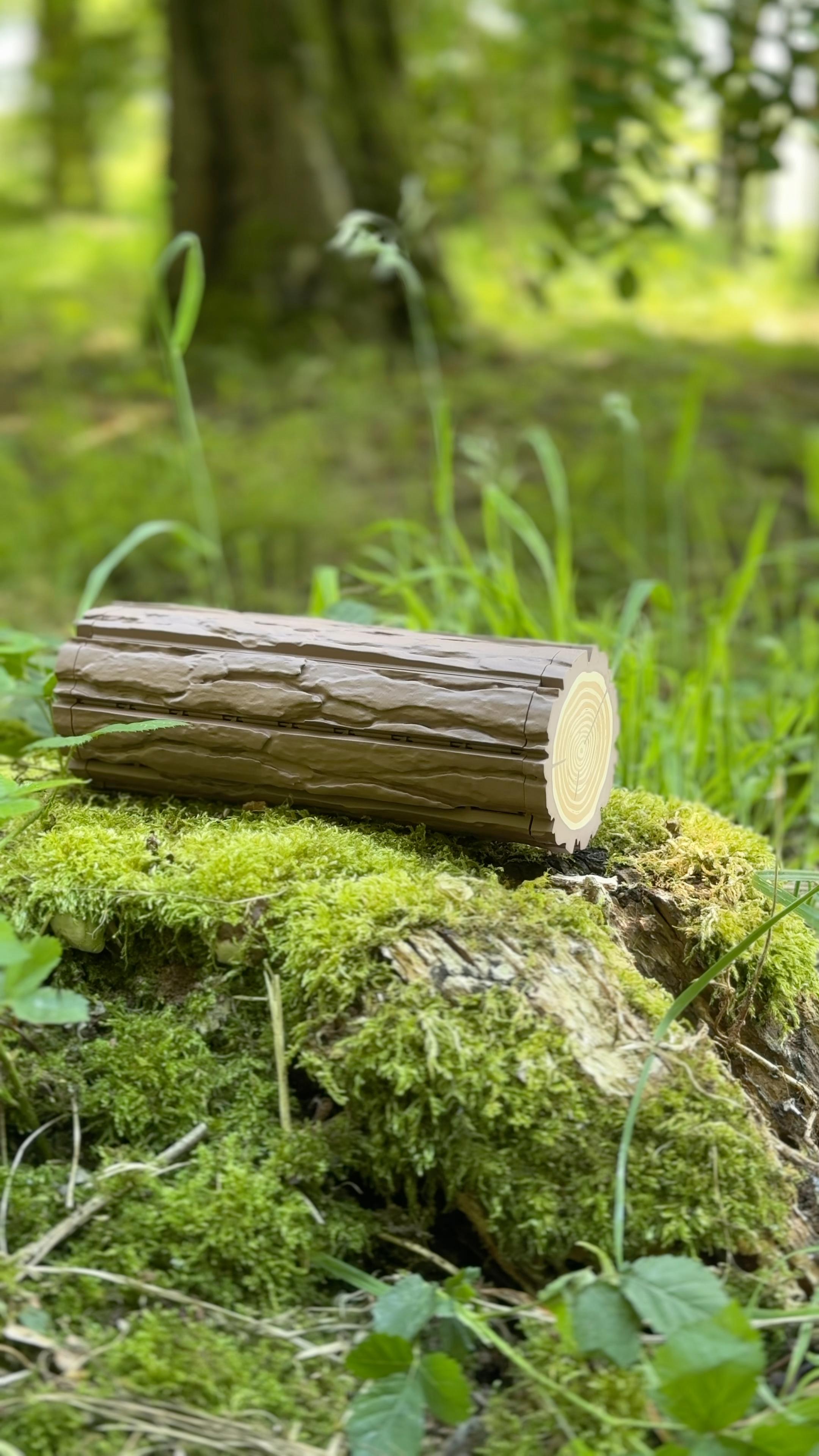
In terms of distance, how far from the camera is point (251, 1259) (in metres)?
1.35

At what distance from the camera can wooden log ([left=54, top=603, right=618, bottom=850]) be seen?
1.65 m

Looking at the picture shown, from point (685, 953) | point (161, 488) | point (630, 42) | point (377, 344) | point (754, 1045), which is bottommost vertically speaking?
point (754, 1045)

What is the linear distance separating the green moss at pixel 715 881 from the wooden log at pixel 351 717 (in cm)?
10

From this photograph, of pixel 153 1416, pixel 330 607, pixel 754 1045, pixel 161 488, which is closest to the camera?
pixel 153 1416

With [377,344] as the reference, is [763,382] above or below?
below

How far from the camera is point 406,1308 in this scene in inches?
48.5

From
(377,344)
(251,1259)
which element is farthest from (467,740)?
(377,344)

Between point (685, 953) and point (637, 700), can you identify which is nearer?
point (685, 953)

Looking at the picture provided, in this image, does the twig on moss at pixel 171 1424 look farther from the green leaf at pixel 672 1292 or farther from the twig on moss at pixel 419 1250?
the green leaf at pixel 672 1292

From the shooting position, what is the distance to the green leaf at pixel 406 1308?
1.21 metres

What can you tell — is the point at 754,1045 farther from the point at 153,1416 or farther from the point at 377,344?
the point at 377,344

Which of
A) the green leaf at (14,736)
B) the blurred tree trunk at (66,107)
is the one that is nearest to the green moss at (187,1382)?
the green leaf at (14,736)

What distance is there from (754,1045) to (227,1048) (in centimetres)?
73

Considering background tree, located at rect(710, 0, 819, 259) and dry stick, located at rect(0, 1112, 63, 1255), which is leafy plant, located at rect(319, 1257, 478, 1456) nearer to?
dry stick, located at rect(0, 1112, 63, 1255)
